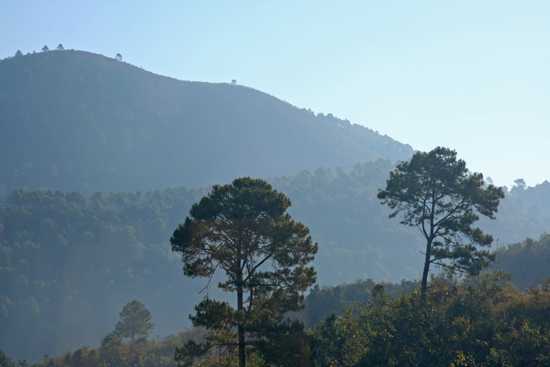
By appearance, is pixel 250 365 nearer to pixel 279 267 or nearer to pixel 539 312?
pixel 279 267

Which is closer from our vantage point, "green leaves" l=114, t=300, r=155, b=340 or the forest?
the forest

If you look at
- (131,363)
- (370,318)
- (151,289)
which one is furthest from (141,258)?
(370,318)

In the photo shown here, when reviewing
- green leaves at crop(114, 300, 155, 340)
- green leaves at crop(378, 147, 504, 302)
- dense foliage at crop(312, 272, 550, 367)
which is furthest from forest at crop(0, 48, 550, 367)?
green leaves at crop(378, 147, 504, 302)

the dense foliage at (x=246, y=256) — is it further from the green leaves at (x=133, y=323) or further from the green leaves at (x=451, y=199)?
the green leaves at (x=133, y=323)

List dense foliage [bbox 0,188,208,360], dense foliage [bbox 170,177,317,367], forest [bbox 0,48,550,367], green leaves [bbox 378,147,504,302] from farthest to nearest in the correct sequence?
dense foliage [bbox 0,188,208,360] < green leaves [bbox 378,147,504,302] < forest [bbox 0,48,550,367] < dense foliage [bbox 170,177,317,367]

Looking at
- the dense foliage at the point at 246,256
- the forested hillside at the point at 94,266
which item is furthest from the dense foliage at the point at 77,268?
the dense foliage at the point at 246,256

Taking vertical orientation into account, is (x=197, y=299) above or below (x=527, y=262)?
below

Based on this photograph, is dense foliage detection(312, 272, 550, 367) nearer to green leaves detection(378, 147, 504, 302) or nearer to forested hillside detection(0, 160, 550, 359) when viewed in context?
green leaves detection(378, 147, 504, 302)

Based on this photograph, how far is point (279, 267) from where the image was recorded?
25219 millimetres

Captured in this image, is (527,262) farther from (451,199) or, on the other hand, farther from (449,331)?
(449,331)

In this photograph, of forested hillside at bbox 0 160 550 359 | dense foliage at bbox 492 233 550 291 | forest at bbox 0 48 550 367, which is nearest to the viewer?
forest at bbox 0 48 550 367

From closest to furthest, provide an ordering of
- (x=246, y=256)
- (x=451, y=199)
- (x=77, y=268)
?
(x=246, y=256)
(x=451, y=199)
(x=77, y=268)

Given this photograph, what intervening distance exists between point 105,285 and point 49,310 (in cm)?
1953

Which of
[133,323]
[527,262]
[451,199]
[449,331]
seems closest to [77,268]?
[133,323]
